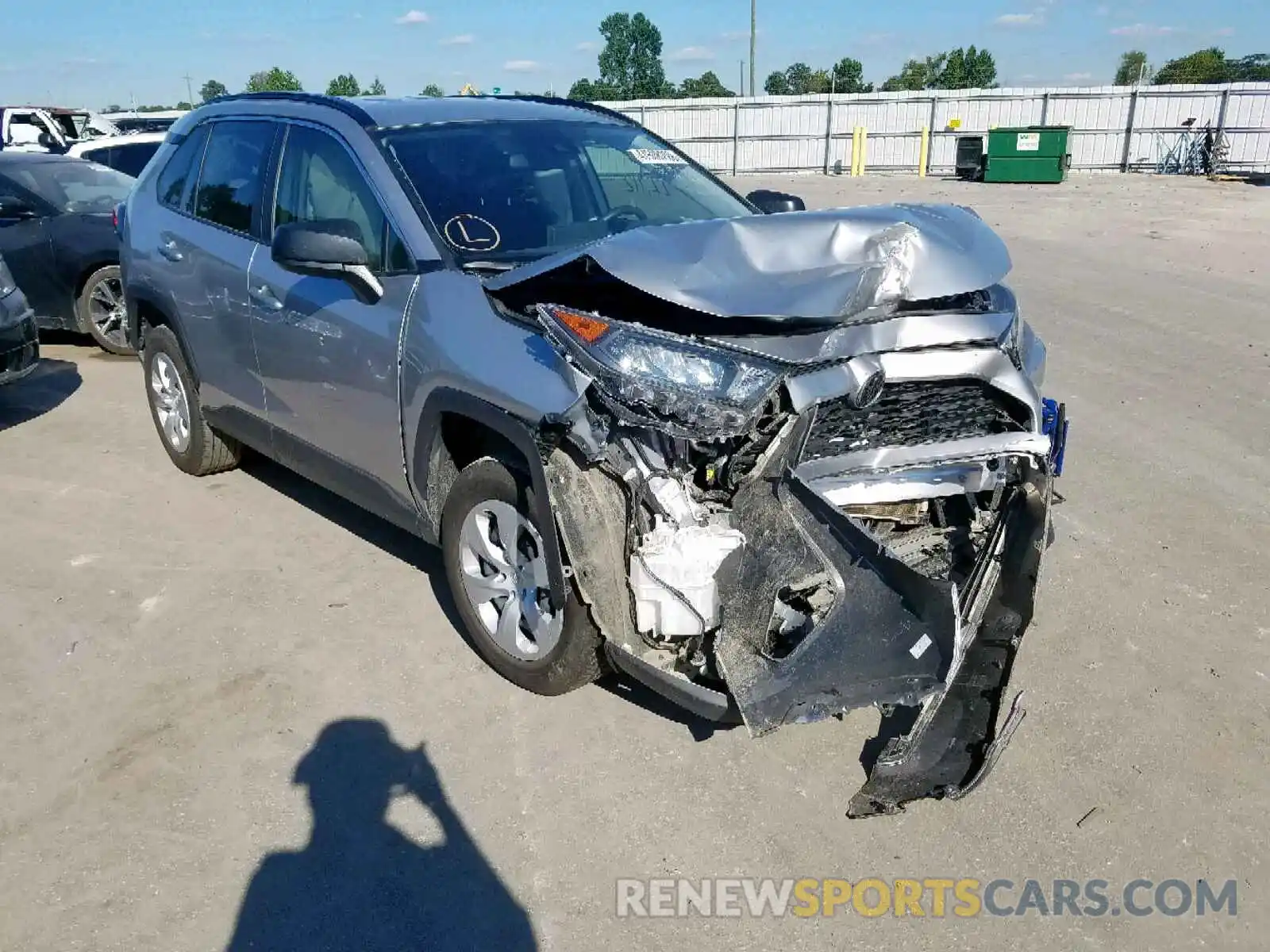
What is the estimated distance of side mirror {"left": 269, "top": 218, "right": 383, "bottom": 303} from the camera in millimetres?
3457

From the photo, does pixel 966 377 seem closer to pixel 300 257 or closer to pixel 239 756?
pixel 300 257

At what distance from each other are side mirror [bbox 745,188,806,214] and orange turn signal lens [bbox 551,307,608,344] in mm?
2217

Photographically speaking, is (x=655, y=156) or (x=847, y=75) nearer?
(x=655, y=156)

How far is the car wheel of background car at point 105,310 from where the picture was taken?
28.9ft

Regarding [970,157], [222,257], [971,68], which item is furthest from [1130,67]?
[222,257]

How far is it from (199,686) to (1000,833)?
2.78 metres

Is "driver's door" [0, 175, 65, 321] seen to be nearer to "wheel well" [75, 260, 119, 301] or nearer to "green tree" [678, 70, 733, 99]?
"wheel well" [75, 260, 119, 301]

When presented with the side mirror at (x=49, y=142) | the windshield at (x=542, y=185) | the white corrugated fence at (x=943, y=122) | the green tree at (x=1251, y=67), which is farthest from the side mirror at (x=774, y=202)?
the green tree at (x=1251, y=67)

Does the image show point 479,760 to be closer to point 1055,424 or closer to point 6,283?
point 1055,424

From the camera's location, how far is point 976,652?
3.04 m

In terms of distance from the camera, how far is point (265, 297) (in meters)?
4.29

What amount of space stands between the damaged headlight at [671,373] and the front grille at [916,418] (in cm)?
21

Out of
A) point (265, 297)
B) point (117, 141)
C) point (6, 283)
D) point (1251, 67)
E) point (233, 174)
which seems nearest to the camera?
point (265, 297)

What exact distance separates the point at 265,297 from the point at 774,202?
7.81 ft
